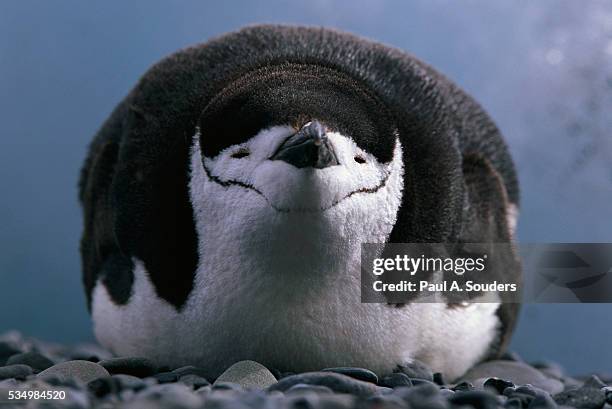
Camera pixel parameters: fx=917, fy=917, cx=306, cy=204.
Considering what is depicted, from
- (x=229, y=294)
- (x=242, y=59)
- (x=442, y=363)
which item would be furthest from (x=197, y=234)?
(x=442, y=363)

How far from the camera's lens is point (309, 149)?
3160mm

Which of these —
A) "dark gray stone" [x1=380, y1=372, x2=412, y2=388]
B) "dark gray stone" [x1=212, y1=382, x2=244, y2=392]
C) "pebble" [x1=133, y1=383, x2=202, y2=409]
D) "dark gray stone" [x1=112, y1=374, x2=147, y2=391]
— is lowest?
"pebble" [x1=133, y1=383, x2=202, y2=409]

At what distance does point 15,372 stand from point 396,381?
1577 millimetres

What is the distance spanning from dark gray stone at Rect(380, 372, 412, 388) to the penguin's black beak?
3.26 ft

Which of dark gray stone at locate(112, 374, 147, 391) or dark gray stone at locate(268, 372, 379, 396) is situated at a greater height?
dark gray stone at locate(268, 372, 379, 396)

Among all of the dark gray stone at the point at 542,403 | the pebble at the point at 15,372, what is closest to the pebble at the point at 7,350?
the pebble at the point at 15,372

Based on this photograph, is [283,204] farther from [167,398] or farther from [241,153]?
[167,398]

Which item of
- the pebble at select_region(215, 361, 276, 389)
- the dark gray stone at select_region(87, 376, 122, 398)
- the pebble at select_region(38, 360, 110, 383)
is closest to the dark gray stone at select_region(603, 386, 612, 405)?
the pebble at select_region(215, 361, 276, 389)

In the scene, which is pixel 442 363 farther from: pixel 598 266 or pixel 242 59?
pixel 242 59

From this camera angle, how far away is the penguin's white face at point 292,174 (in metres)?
3.25

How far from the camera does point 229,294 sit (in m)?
3.64

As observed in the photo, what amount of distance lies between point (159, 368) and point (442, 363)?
1.31 meters

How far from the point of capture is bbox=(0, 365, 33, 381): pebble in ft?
12.3

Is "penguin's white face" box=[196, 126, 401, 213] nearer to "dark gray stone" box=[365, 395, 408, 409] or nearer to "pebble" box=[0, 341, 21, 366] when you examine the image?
"dark gray stone" box=[365, 395, 408, 409]
